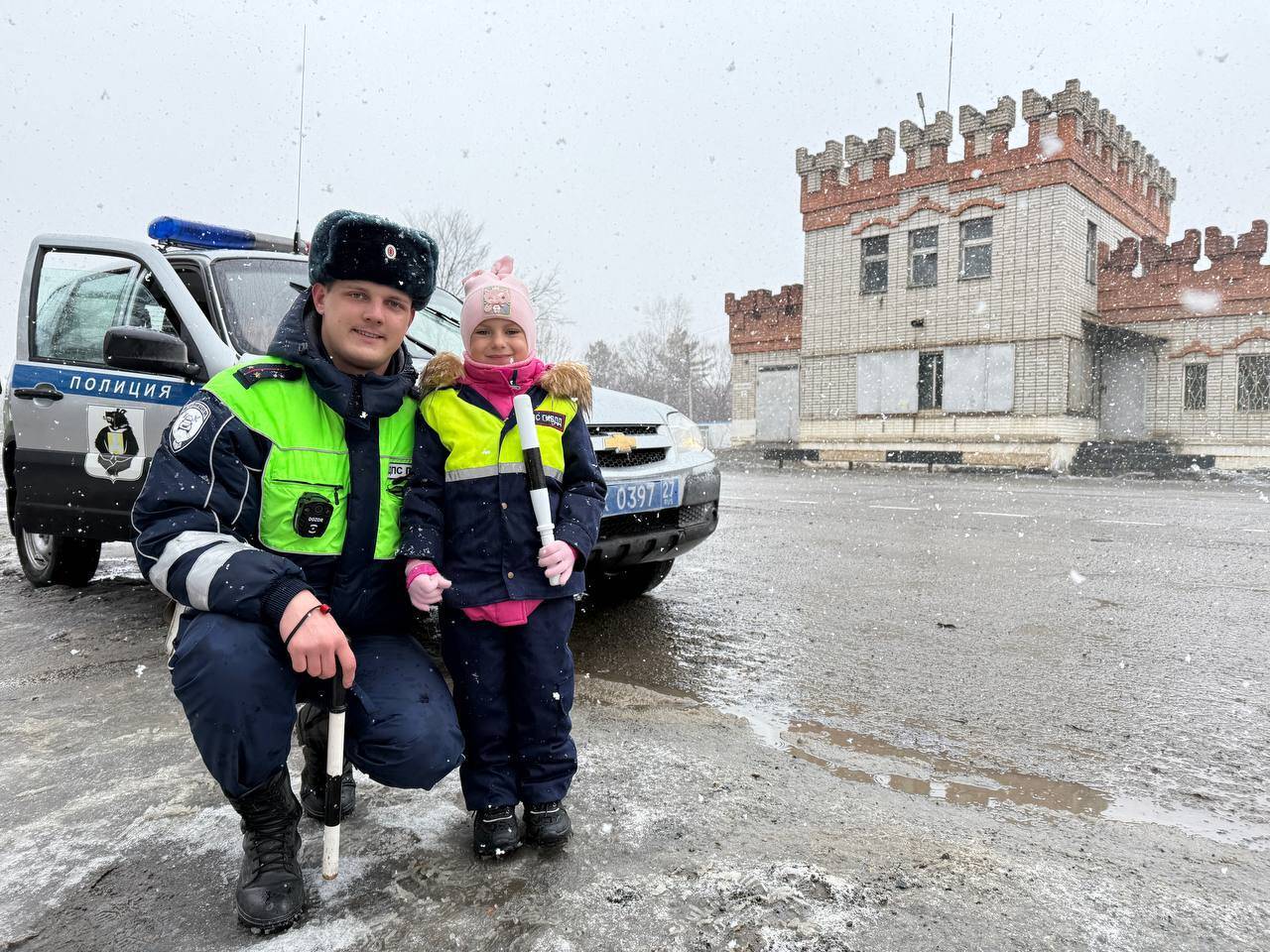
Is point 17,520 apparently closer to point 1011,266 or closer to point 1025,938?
point 1025,938

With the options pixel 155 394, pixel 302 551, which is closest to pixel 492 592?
pixel 302 551

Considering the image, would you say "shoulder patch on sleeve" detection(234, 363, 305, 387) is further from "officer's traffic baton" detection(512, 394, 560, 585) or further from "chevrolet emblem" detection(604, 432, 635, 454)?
"chevrolet emblem" detection(604, 432, 635, 454)

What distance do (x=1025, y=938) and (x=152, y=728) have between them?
262cm

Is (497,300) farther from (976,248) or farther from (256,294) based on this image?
(976,248)

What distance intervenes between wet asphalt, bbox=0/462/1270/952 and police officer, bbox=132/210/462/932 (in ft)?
0.85

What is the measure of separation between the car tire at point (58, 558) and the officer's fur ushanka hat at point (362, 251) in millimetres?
3789

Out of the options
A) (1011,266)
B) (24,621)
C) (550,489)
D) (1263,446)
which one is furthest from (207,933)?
(1263,446)

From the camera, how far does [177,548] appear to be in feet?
5.72

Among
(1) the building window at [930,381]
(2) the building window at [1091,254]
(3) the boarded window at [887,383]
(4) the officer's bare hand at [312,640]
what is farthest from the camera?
(3) the boarded window at [887,383]

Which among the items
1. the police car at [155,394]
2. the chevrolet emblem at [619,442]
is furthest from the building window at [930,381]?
the chevrolet emblem at [619,442]

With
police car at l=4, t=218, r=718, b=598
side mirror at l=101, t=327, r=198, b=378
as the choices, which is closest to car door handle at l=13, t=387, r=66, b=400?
police car at l=4, t=218, r=718, b=598

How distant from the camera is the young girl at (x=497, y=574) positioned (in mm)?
2041

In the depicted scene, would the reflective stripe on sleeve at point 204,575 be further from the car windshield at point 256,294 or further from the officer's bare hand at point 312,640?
the car windshield at point 256,294

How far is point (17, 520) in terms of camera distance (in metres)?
4.35
